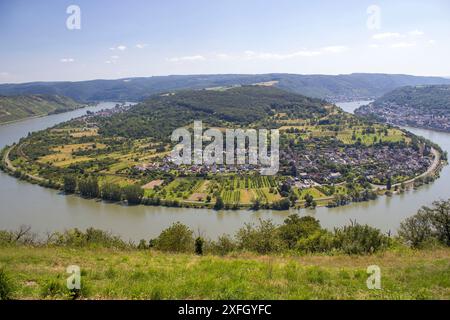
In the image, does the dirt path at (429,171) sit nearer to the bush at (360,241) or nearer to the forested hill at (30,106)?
the bush at (360,241)

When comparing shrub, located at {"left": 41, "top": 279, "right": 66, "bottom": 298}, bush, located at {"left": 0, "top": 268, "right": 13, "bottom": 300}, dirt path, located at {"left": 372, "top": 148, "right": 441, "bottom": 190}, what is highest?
bush, located at {"left": 0, "top": 268, "right": 13, "bottom": 300}

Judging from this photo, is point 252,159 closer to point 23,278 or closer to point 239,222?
point 239,222

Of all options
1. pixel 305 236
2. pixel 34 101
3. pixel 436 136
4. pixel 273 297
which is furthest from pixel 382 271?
pixel 34 101

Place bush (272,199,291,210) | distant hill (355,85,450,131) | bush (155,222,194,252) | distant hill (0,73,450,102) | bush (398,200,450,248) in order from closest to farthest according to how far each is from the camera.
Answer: bush (155,222,194,252) < bush (398,200,450,248) < bush (272,199,291,210) < distant hill (355,85,450,131) < distant hill (0,73,450,102)

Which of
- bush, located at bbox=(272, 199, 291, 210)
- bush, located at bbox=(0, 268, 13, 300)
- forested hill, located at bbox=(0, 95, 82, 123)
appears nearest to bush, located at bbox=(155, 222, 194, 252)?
bush, located at bbox=(0, 268, 13, 300)

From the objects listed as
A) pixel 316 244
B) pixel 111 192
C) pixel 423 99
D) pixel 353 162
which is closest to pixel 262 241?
pixel 316 244

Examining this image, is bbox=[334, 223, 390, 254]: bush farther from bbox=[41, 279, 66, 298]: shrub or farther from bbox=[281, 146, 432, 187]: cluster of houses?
bbox=[281, 146, 432, 187]: cluster of houses
